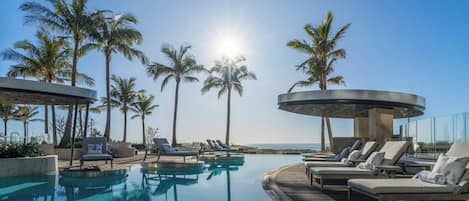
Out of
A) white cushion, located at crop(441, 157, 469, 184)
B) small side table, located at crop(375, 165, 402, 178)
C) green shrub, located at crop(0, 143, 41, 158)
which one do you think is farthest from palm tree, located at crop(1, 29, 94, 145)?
white cushion, located at crop(441, 157, 469, 184)

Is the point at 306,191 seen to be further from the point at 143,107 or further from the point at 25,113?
the point at 25,113

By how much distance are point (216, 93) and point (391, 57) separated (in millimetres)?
12295

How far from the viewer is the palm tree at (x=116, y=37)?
61.3 ft

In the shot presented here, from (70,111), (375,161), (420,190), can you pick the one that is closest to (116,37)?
(70,111)

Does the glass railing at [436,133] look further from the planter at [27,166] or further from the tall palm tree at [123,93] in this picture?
the tall palm tree at [123,93]

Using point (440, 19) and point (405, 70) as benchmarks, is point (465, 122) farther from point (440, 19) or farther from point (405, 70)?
point (405, 70)

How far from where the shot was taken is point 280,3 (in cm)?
1405

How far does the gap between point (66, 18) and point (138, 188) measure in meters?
11.8

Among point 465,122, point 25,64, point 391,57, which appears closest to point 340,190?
point 465,122

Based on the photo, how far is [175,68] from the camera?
24.2 m

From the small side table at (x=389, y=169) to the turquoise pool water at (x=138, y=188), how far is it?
79.0 inches

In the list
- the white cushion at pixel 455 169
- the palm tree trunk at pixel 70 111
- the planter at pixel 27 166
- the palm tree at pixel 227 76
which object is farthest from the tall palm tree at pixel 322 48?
the white cushion at pixel 455 169

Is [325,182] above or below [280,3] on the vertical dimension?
below

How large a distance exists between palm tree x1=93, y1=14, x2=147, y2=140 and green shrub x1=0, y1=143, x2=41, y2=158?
834 centimetres
